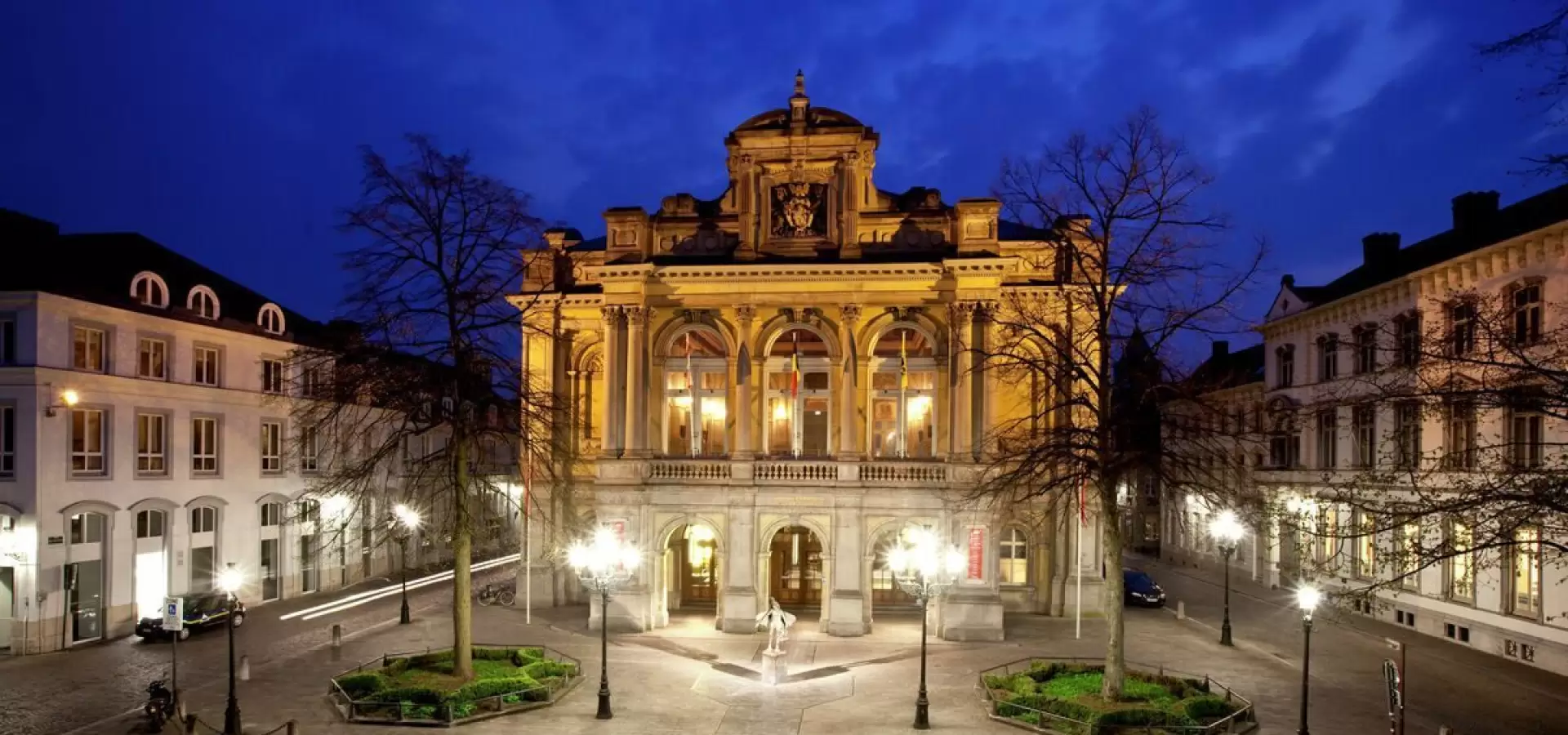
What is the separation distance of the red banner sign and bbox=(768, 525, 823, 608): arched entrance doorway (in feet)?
25.1

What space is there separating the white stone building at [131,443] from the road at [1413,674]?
27790 mm

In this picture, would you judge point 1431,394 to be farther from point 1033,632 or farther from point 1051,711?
point 1033,632

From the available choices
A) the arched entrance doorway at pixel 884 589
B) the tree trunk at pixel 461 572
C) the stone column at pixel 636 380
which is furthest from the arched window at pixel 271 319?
the arched entrance doorway at pixel 884 589

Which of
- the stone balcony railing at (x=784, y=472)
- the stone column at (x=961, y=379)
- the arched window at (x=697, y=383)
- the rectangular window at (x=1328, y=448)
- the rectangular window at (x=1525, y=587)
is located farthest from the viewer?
the rectangular window at (x=1328, y=448)

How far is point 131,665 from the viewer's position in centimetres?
2964

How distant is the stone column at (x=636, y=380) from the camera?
3666 cm

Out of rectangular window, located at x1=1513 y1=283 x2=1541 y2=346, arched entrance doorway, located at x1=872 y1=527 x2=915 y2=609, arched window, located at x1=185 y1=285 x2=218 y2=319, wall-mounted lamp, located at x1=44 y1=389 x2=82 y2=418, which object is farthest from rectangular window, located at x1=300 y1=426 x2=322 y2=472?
rectangular window, located at x1=1513 y1=283 x2=1541 y2=346

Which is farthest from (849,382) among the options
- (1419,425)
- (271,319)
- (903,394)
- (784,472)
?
(271,319)

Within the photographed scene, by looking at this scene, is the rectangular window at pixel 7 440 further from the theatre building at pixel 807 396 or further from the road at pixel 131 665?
the theatre building at pixel 807 396

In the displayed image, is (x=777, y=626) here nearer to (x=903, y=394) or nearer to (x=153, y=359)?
(x=903, y=394)

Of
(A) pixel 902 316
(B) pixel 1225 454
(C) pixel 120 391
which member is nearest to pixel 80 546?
(C) pixel 120 391

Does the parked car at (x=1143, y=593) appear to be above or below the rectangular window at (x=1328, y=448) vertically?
below

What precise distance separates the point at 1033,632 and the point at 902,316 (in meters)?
12.5

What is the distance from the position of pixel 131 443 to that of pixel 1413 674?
142ft
